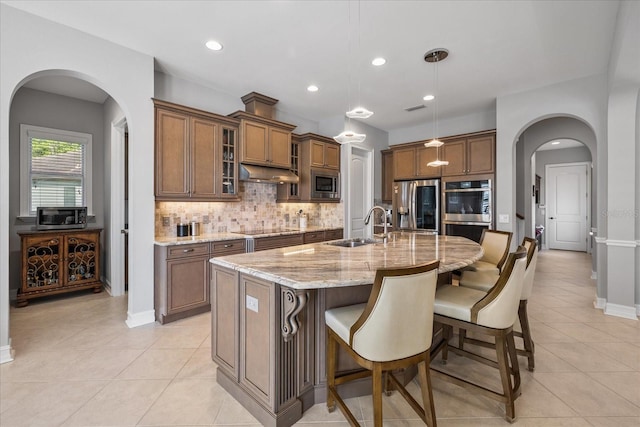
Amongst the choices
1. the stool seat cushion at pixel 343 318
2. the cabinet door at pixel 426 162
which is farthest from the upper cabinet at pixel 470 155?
the stool seat cushion at pixel 343 318

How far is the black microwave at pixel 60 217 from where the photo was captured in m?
3.93

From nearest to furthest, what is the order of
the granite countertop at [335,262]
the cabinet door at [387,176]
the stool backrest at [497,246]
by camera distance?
the granite countertop at [335,262] < the stool backrest at [497,246] < the cabinet door at [387,176]

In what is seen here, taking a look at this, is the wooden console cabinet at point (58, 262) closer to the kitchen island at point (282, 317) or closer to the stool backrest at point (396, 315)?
the kitchen island at point (282, 317)

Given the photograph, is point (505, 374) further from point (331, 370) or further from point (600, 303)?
point (600, 303)

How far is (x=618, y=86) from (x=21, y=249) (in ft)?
23.8

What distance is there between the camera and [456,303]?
72.9 inches

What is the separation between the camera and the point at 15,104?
396 cm

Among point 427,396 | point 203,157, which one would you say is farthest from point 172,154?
point 427,396

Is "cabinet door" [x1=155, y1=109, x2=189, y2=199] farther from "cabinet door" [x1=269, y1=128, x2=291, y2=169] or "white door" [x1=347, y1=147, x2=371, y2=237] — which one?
"white door" [x1=347, y1=147, x2=371, y2=237]

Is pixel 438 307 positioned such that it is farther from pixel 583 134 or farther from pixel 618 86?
pixel 583 134

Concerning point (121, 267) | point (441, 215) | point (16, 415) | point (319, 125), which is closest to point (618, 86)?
point (441, 215)

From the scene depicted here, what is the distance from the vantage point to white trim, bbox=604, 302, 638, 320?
329cm

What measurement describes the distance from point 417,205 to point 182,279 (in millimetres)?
3997

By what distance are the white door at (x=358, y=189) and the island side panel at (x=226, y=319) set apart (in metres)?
3.70
